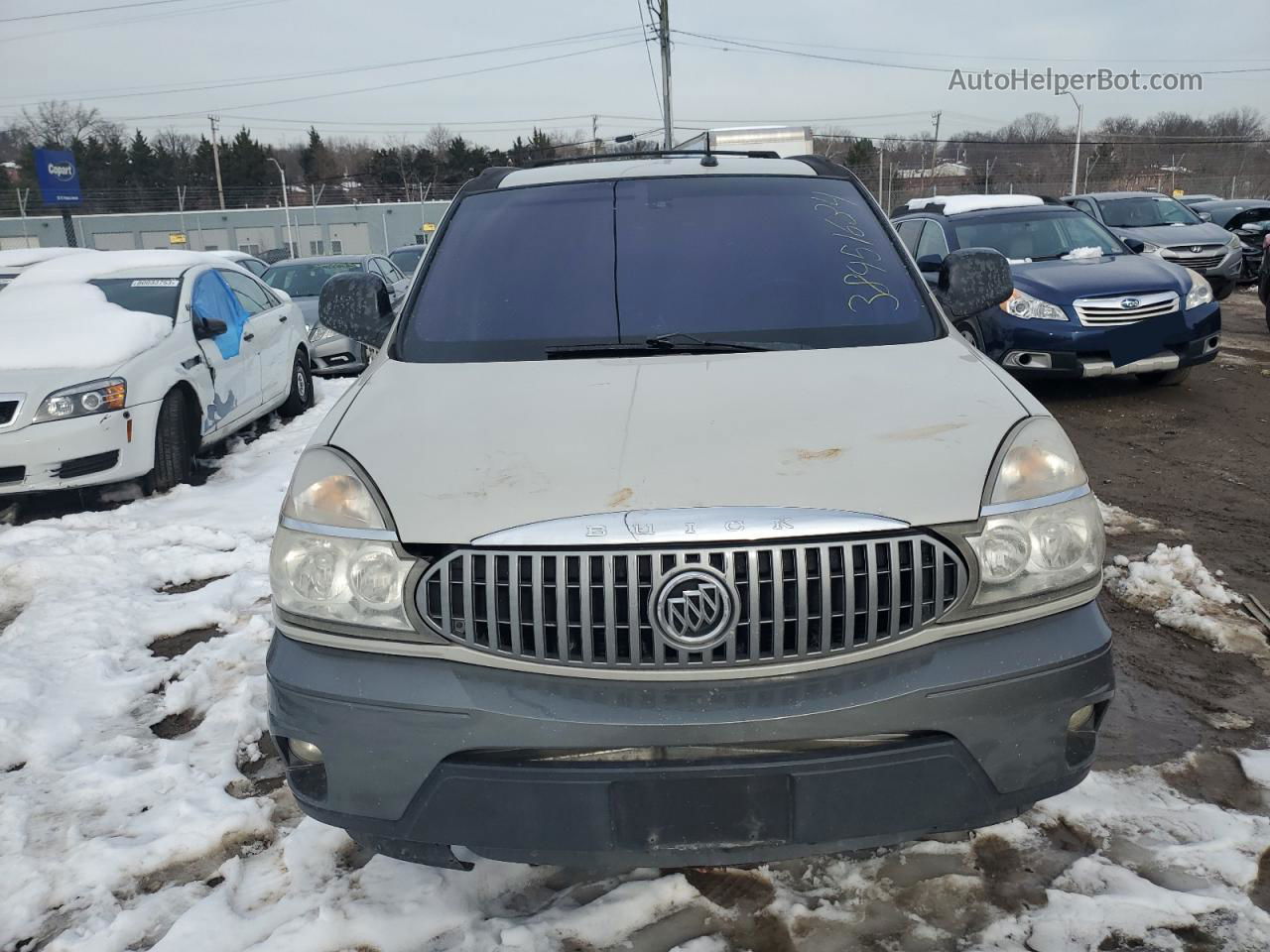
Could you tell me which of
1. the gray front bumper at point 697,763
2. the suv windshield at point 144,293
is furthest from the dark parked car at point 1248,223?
the gray front bumper at point 697,763

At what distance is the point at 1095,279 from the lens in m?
7.79

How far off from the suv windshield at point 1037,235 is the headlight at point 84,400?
7104 mm

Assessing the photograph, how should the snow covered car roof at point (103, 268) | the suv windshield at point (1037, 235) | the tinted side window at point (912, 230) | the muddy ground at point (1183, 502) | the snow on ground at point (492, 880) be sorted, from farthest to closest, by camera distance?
the tinted side window at point (912, 230), the suv windshield at point (1037, 235), the snow covered car roof at point (103, 268), the muddy ground at point (1183, 502), the snow on ground at point (492, 880)

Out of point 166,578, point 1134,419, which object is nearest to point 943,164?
point 1134,419

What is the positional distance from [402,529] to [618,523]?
47 cm

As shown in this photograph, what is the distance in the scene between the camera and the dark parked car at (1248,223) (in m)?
17.2

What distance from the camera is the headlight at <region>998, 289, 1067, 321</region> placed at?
25.0 ft

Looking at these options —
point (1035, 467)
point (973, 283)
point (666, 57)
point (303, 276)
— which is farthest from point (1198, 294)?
point (666, 57)

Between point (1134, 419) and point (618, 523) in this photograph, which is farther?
point (1134, 419)

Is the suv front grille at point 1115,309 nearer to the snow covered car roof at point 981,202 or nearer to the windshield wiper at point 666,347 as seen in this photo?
the snow covered car roof at point 981,202

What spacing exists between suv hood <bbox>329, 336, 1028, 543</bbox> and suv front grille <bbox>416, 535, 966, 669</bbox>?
9cm

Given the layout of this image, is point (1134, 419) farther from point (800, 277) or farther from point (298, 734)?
point (298, 734)

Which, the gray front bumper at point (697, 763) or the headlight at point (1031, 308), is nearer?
the gray front bumper at point (697, 763)

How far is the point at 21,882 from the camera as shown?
8.20 ft
